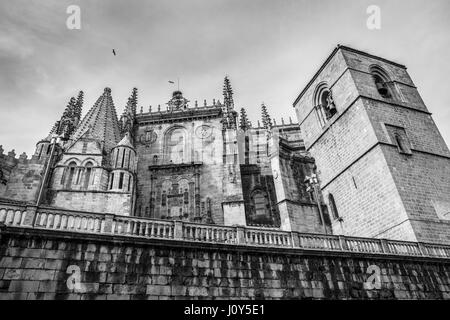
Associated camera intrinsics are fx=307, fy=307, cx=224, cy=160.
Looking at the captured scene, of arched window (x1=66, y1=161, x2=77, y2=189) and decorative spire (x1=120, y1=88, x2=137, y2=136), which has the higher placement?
decorative spire (x1=120, y1=88, x2=137, y2=136)

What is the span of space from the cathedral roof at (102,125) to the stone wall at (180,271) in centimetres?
1419

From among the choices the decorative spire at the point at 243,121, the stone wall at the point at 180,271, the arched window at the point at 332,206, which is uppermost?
the decorative spire at the point at 243,121

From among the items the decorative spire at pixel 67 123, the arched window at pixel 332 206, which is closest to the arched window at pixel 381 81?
the arched window at pixel 332 206

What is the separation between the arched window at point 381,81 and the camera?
20688 mm

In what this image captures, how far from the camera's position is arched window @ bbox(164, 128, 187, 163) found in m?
26.0

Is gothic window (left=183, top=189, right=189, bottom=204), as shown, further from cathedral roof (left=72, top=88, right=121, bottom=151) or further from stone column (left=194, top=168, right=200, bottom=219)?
cathedral roof (left=72, top=88, right=121, bottom=151)

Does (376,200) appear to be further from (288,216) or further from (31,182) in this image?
(31,182)

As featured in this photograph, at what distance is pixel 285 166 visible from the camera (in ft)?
67.4

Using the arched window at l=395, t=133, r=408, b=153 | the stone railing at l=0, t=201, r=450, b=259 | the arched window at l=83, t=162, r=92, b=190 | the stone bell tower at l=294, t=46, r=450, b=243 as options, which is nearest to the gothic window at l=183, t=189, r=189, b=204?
the arched window at l=83, t=162, r=92, b=190

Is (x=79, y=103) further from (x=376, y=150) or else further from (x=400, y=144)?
(x=400, y=144)

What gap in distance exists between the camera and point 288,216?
59.1ft

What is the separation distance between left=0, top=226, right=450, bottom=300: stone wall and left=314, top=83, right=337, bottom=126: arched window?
12176 mm

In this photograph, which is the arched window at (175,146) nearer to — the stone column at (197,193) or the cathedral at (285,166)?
the cathedral at (285,166)
